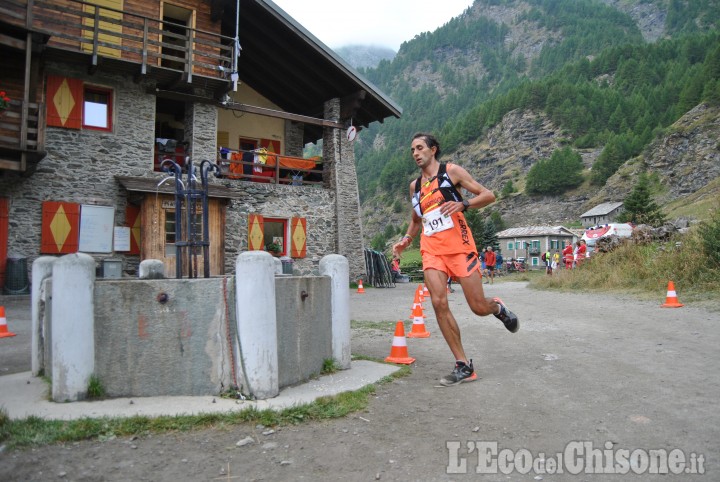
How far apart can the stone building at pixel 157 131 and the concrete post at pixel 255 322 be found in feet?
25.8

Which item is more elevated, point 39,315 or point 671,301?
point 39,315

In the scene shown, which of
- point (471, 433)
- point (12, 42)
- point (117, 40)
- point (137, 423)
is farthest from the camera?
point (117, 40)

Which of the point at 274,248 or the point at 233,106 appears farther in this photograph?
the point at 274,248

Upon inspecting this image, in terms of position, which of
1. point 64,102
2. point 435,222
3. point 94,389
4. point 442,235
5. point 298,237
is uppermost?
point 64,102

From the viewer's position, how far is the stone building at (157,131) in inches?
560

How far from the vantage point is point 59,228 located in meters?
14.7

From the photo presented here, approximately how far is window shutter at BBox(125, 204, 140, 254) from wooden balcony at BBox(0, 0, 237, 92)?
4.12m

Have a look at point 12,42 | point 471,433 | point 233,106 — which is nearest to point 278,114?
point 233,106

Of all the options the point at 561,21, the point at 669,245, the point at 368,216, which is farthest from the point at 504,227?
the point at 561,21

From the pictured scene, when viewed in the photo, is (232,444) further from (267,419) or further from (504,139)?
(504,139)

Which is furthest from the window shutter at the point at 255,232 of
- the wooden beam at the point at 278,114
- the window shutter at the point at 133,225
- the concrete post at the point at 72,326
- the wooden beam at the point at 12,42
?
the concrete post at the point at 72,326

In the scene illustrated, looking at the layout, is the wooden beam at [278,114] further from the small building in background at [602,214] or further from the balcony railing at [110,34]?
the small building in background at [602,214]

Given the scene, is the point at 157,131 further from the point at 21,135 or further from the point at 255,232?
the point at 21,135

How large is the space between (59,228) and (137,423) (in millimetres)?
13346
